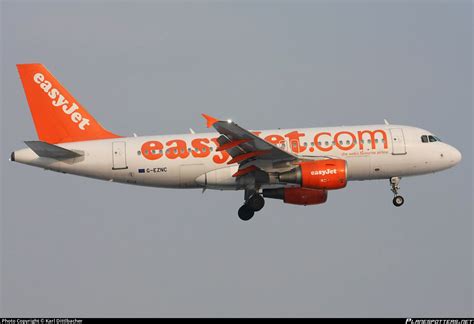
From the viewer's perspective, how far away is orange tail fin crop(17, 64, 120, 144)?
186ft

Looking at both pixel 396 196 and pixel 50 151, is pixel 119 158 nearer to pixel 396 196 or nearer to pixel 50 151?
pixel 50 151

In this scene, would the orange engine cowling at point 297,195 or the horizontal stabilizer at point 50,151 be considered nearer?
the horizontal stabilizer at point 50,151

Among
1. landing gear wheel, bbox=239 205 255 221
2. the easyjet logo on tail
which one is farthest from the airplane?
the easyjet logo on tail

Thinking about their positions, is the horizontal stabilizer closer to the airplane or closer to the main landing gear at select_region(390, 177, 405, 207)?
the airplane

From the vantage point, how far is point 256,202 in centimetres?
5578

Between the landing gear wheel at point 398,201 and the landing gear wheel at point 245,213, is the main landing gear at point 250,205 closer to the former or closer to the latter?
the landing gear wheel at point 245,213

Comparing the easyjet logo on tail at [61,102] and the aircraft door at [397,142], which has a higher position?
the easyjet logo on tail at [61,102]

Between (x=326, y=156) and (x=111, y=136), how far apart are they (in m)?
12.4

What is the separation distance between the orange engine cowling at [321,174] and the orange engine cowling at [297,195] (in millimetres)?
3242

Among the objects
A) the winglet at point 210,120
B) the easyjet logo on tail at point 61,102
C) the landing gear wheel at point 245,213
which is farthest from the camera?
the easyjet logo on tail at point 61,102

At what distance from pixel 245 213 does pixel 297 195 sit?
3183 mm

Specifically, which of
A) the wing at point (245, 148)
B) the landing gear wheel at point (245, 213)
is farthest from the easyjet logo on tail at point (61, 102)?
the landing gear wheel at point (245, 213)

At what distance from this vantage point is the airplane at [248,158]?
177 ft

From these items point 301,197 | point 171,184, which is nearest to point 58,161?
point 171,184
